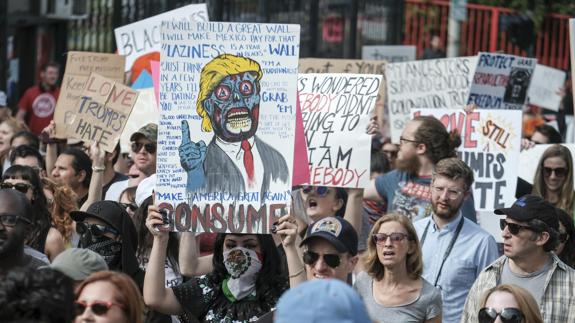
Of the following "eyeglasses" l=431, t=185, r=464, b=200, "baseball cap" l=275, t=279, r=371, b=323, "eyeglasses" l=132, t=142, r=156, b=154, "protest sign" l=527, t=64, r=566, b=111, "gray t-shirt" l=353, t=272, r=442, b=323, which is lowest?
"gray t-shirt" l=353, t=272, r=442, b=323

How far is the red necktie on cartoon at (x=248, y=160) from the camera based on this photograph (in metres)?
7.07

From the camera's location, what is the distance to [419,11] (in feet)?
74.1

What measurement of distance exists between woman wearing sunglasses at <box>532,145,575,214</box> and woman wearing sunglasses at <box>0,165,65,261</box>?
3552 mm

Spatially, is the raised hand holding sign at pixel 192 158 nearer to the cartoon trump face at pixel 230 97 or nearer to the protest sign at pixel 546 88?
the cartoon trump face at pixel 230 97

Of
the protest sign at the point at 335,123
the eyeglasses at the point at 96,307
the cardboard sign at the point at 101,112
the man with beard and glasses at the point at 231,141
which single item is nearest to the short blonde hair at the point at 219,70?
the man with beard and glasses at the point at 231,141

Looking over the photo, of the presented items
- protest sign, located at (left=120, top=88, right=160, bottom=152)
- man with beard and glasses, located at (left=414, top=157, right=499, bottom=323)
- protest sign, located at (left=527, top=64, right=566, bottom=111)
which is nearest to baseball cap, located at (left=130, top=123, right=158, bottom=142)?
protest sign, located at (left=120, top=88, right=160, bottom=152)

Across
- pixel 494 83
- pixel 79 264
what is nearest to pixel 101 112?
pixel 494 83

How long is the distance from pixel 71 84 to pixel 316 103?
2743 mm

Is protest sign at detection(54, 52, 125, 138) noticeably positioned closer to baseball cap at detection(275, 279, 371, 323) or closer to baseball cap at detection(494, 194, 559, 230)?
baseball cap at detection(494, 194, 559, 230)

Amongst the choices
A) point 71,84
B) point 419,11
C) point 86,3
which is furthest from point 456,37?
point 71,84

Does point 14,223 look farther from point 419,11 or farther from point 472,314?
point 419,11

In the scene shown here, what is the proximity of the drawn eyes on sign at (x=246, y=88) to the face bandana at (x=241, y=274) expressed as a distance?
87 centimetres

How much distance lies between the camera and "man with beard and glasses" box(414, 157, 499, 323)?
7879 mm

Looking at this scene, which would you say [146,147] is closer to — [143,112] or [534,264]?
[143,112]
